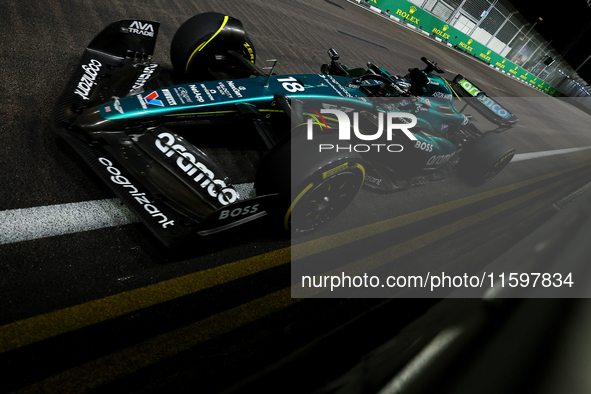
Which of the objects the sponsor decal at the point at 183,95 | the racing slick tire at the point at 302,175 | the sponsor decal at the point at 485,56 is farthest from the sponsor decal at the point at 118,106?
the sponsor decal at the point at 485,56

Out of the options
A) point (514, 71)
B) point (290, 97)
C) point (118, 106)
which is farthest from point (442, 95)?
point (514, 71)

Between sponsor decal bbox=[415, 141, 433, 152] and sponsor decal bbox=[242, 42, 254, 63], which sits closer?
sponsor decal bbox=[415, 141, 433, 152]

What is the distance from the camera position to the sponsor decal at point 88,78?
2424mm

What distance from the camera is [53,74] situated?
3.02 m

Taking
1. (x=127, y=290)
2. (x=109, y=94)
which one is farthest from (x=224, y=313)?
(x=109, y=94)

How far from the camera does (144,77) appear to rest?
112 inches

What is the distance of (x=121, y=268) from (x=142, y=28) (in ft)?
7.86

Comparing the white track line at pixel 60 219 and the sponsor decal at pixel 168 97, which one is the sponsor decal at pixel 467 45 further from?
the white track line at pixel 60 219

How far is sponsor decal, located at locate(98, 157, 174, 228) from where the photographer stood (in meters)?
1.90

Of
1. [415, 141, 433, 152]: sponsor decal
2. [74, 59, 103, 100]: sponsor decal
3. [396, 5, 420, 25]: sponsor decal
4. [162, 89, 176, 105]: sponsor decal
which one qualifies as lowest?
[74, 59, 103, 100]: sponsor decal

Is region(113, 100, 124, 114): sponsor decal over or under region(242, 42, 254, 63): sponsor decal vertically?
under

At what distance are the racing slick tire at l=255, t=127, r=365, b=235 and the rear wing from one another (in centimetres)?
268

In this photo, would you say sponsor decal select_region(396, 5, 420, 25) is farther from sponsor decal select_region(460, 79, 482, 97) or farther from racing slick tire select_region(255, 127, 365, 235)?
racing slick tire select_region(255, 127, 365, 235)

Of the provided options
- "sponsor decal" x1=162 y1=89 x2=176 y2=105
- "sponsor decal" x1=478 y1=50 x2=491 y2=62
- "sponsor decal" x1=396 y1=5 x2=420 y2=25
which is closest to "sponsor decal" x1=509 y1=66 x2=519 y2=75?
"sponsor decal" x1=478 y1=50 x2=491 y2=62
